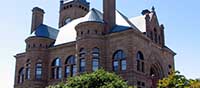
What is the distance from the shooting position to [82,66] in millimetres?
49031

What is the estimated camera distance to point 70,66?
52.7 metres

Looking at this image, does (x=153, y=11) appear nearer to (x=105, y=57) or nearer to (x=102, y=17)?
(x=102, y=17)

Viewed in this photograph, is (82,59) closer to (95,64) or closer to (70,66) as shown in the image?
(95,64)

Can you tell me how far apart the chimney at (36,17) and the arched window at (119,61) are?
18862 mm

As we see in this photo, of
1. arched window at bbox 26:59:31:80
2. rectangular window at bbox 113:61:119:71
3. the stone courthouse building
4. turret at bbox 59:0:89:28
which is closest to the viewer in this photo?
the stone courthouse building

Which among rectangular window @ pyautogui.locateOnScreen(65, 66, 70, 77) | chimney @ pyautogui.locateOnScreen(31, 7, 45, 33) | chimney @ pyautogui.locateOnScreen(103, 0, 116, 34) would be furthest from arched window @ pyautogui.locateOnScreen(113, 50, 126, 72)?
chimney @ pyautogui.locateOnScreen(31, 7, 45, 33)

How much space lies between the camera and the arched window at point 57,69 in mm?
54188

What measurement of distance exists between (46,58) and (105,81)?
74.2 feet

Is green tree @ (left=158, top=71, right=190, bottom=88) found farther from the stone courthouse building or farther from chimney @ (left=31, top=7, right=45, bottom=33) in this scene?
chimney @ (left=31, top=7, right=45, bottom=33)

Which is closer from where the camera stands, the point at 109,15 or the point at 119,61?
the point at 119,61

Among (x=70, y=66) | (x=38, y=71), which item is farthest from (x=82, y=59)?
(x=38, y=71)

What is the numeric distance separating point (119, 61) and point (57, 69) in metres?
11.5

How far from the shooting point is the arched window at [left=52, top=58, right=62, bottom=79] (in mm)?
54188

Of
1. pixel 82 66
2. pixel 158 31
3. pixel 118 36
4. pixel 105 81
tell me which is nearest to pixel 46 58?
pixel 82 66
